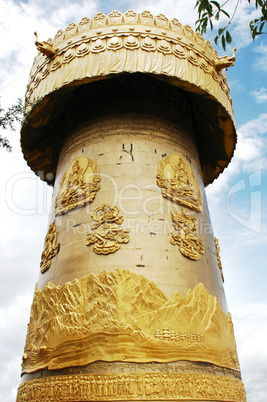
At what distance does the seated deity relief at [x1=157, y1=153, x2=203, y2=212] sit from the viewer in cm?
836

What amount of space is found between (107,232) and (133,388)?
2.94m

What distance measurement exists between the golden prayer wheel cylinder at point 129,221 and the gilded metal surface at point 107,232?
0.08 feet

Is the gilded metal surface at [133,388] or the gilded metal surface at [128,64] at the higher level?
the gilded metal surface at [128,64]

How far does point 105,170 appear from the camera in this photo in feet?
27.7

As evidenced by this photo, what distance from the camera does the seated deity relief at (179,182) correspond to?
836 centimetres

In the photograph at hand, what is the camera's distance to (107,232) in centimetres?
758

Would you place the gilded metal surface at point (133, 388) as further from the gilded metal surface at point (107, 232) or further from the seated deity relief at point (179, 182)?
the seated deity relief at point (179, 182)

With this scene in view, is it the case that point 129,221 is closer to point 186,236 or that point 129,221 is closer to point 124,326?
point 186,236

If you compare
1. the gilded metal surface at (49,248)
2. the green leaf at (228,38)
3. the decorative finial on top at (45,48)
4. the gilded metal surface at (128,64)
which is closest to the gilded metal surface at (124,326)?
the gilded metal surface at (49,248)

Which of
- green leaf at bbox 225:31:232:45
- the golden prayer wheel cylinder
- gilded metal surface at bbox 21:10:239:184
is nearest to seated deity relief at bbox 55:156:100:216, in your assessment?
the golden prayer wheel cylinder

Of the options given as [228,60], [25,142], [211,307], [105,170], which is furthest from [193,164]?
[25,142]

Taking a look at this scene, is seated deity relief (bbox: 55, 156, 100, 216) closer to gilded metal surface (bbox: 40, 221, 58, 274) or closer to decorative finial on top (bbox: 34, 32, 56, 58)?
gilded metal surface (bbox: 40, 221, 58, 274)

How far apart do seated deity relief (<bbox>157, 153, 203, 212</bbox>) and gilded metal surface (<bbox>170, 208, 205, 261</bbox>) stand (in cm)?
35

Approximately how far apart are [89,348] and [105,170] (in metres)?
3.87
